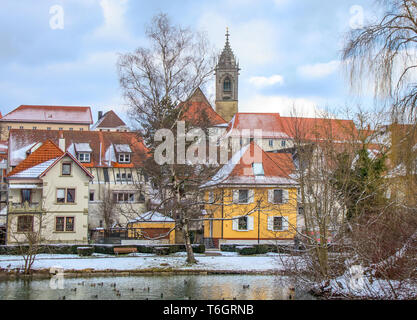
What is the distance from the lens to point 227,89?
112 metres

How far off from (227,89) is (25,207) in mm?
75562

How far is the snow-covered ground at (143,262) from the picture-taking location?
29.0 m

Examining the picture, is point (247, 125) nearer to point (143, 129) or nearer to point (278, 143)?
point (278, 143)

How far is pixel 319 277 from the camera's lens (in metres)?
19.4

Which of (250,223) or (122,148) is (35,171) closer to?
(122,148)

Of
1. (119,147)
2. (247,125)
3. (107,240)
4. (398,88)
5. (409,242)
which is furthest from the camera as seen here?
(247,125)

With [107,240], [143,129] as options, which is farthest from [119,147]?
[143,129]

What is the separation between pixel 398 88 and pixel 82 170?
31.9m

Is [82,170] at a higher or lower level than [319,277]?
higher

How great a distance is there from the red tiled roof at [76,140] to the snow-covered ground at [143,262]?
2065 cm

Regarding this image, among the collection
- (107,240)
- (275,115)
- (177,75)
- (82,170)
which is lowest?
(107,240)

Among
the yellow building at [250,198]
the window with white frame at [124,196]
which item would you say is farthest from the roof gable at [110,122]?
the yellow building at [250,198]

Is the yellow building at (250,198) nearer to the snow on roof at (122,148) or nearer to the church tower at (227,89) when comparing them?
the snow on roof at (122,148)

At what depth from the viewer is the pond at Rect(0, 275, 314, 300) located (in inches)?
810
